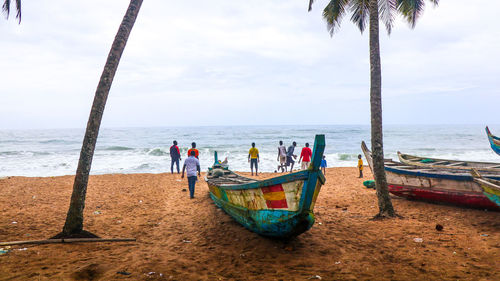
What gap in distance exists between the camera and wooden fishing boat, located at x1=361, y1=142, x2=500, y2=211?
745cm

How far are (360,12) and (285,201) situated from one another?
7554 mm

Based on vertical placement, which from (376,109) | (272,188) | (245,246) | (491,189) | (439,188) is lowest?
(245,246)

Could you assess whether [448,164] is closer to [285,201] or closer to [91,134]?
[285,201]

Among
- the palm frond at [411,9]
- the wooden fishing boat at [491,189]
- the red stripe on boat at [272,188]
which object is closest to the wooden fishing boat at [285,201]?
the red stripe on boat at [272,188]

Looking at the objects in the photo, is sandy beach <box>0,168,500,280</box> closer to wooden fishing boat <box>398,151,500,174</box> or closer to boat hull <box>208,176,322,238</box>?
boat hull <box>208,176,322,238</box>

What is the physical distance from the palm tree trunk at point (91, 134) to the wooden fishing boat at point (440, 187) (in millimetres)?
8808

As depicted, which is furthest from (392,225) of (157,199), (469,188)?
(157,199)

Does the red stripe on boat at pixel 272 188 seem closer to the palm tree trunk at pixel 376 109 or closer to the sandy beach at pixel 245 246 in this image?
the sandy beach at pixel 245 246

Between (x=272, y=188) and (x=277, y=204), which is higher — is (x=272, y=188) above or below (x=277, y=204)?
above

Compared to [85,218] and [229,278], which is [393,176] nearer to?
[229,278]

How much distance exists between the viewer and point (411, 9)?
8805mm

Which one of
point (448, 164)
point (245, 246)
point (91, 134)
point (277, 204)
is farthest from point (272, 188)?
point (448, 164)

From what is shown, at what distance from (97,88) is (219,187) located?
3.80 meters

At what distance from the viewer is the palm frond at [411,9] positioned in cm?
856
